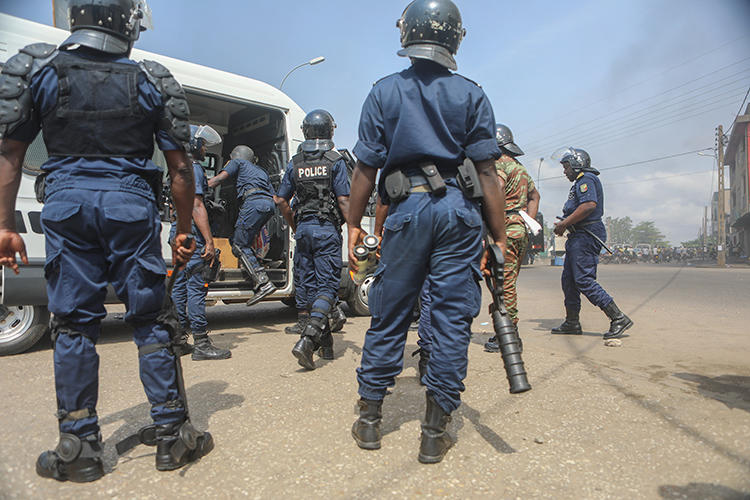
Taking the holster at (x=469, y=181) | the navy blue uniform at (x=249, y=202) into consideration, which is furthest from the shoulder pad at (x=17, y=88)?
the navy blue uniform at (x=249, y=202)

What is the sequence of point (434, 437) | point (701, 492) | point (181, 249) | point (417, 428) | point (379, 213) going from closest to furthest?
point (701, 492) < point (434, 437) < point (181, 249) < point (417, 428) < point (379, 213)

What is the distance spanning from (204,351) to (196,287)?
57 centimetres

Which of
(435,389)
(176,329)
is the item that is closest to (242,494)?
(176,329)

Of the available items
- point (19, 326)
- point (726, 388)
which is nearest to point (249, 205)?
point (19, 326)

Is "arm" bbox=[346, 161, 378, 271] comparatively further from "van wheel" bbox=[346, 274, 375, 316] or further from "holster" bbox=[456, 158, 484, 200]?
"van wheel" bbox=[346, 274, 375, 316]

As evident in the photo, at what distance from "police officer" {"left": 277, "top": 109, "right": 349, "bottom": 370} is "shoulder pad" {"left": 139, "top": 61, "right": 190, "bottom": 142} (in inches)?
76.4

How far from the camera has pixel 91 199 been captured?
1855 mm

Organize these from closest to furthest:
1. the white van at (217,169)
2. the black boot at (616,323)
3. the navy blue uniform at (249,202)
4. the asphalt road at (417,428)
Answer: the asphalt road at (417,428) < the white van at (217,169) < the black boot at (616,323) < the navy blue uniform at (249,202)

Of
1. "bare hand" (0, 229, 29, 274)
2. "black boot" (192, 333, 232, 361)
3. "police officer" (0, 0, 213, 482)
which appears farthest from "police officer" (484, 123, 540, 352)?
"bare hand" (0, 229, 29, 274)

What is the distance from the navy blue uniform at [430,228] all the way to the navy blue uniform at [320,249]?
1.63m

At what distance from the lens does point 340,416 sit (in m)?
2.57

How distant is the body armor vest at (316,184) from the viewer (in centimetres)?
391

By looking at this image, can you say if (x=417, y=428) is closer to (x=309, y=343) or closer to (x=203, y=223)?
(x=309, y=343)

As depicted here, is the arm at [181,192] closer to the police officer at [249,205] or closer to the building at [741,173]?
the police officer at [249,205]
